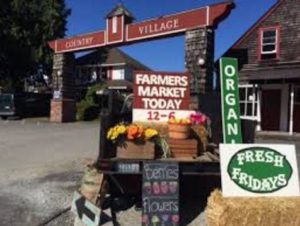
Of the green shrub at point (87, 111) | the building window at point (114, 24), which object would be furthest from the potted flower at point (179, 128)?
the green shrub at point (87, 111)

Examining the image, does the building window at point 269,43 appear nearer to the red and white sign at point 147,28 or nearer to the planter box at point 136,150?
the red and white sign at point 147,28

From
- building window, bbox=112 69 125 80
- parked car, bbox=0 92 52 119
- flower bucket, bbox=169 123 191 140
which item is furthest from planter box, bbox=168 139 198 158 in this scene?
building window, bbox=112 69 125 80

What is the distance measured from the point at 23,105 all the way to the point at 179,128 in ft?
95.9

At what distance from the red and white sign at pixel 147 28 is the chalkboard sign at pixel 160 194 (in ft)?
44.7

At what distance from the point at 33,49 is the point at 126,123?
3622 cm

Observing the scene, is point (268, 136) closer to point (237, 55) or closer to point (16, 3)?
point (237, 55)

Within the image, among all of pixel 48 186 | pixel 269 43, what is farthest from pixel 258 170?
pixel 269 43

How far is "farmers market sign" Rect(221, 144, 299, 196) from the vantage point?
7.13m

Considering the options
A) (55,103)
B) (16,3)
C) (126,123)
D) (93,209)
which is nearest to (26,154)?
(126,123)

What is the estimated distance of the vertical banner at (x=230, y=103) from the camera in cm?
852

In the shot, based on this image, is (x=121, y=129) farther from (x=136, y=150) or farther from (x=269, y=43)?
(x=269, y=43)

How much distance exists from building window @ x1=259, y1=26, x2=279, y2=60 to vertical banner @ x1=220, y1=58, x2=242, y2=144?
19.7m

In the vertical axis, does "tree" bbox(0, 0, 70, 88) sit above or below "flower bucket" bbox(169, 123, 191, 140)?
above

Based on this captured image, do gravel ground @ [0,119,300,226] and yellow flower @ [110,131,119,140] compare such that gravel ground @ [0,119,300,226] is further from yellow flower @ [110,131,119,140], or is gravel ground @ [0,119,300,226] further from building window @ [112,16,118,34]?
building window @ [112,16,118,34]
